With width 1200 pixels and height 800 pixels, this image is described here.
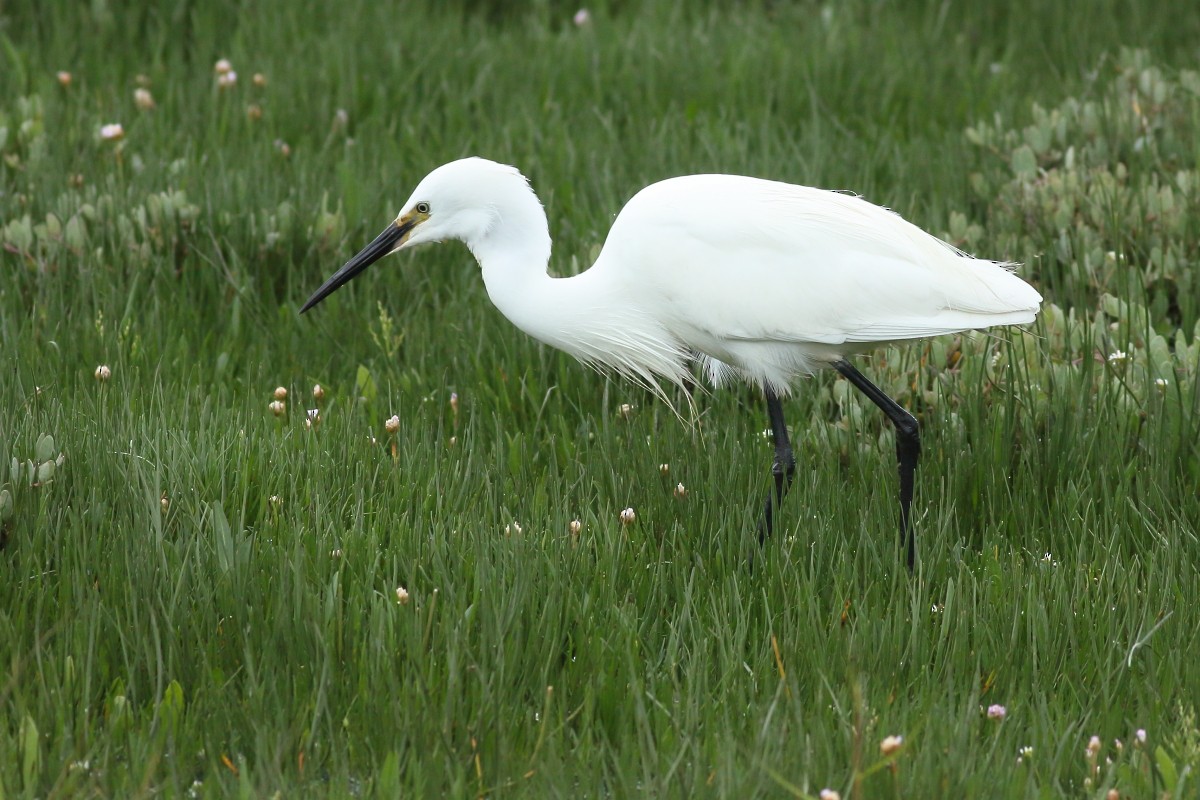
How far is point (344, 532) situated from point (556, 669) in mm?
604

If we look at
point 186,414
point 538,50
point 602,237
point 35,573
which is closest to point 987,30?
point 538,50

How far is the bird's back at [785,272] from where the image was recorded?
3.41m

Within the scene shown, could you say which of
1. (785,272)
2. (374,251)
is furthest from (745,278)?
(374,251)

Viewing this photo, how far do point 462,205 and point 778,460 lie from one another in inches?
41.3

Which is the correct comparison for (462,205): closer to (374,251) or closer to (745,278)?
(374,251)

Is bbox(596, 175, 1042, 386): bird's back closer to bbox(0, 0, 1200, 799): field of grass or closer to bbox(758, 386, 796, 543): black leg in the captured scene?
bbox(758, 386, 796, 543): black leg

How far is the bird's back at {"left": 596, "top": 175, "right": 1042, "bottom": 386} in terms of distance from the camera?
3414 mm

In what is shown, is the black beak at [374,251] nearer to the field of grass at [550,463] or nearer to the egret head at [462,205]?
the egret head at [462,205]

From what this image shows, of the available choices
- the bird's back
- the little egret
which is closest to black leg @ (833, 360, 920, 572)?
the little egret

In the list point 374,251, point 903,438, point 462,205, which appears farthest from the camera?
point 374,251

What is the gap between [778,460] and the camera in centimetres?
349

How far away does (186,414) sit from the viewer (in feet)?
11.2

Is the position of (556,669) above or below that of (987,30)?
below

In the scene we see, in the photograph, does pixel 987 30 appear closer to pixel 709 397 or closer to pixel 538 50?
pixel 538 50
